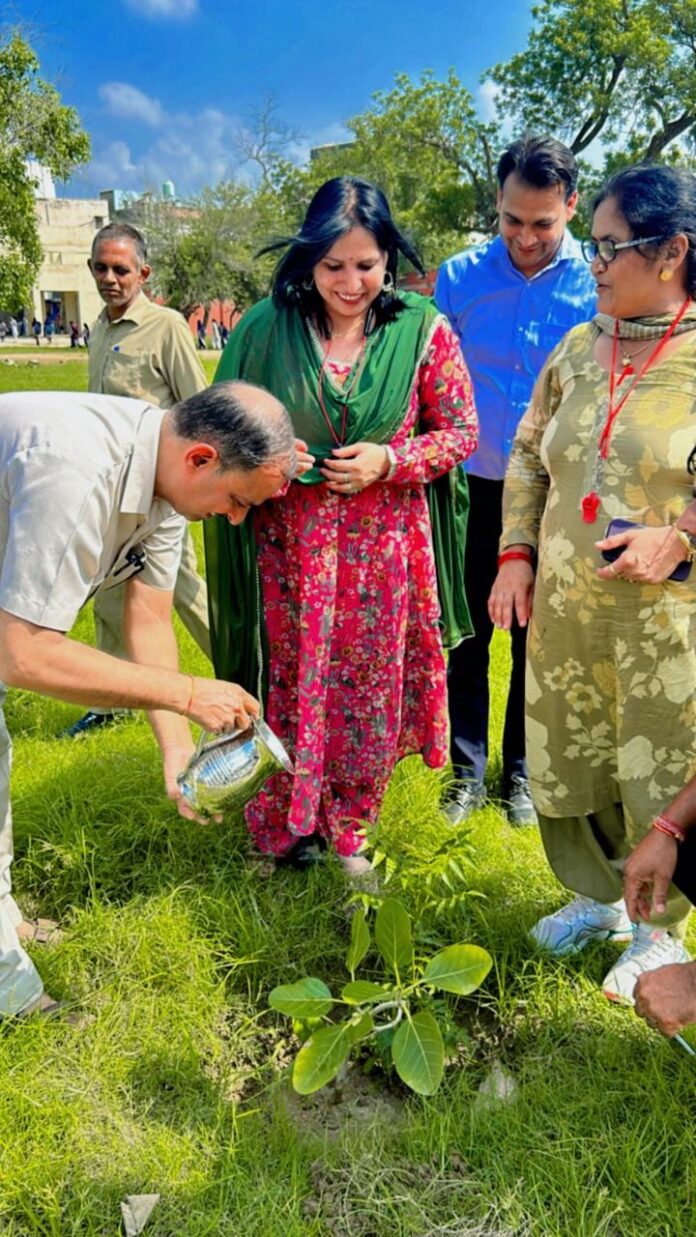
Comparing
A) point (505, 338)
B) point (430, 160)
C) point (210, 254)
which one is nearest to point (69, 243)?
point (210, 254)

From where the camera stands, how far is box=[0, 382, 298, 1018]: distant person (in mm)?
1617

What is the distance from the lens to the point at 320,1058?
171cm

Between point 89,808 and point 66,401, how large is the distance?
4.79ft

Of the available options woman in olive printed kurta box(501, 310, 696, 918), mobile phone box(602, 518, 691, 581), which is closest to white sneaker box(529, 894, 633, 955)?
woman in olive printed kurta box(501, 310, 696, 918)

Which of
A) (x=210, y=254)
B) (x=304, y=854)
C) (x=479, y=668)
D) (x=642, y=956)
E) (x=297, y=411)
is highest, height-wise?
(x=210, y=254)

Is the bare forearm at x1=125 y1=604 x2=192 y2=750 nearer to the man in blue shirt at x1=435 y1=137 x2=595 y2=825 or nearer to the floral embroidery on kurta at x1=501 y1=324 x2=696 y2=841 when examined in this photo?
the floral embroidery on kurta at x1=501 y1=324 x2=696 y2=841

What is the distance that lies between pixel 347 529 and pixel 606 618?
0.71 metres

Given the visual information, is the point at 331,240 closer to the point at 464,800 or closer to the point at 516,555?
the point at 516,555

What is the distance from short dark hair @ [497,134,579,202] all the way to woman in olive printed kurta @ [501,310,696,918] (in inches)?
26.0

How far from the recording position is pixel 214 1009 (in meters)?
2.13

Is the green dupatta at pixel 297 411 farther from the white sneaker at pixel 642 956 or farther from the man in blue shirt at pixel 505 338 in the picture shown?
the white sneaker at pixel 642 956

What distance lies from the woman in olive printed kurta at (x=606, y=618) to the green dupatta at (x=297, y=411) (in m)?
0.36

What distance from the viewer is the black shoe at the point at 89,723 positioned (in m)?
3.54

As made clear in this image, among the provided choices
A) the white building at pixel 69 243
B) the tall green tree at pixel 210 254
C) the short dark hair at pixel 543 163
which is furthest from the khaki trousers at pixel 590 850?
the white building at pixel 69 243
